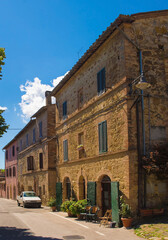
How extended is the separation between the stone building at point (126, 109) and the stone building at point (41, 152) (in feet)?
28.1

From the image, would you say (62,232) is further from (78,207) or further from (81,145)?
(81,145)

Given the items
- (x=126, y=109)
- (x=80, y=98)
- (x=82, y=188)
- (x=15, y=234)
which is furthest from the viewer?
(x=80, y=98)

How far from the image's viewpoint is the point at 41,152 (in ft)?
89.7

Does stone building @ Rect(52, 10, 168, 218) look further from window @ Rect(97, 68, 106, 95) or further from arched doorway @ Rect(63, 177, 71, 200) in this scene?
arched doorway @ Rect(63, 177, 71, 200)

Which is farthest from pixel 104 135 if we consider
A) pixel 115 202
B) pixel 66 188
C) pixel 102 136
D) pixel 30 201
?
pixel 30 201

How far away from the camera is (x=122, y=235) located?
427 inches

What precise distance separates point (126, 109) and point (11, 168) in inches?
1365

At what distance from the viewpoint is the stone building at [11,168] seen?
41.4m

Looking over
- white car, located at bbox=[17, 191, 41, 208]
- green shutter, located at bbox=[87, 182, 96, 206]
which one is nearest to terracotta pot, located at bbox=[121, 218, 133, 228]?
green shutter, located at bbox=[87, 182, 96, 206]

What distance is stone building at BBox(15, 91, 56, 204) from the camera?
25.2 m

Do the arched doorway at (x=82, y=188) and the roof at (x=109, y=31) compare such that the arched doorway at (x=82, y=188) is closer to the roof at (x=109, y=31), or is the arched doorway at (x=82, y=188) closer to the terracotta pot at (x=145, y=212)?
the terracotta pot at (x=145, y=212)

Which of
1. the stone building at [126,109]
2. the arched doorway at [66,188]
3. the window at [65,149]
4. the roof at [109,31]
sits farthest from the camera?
the window at [65,149]

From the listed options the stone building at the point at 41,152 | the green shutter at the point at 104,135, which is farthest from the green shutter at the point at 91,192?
the stone building at the point at 41,152

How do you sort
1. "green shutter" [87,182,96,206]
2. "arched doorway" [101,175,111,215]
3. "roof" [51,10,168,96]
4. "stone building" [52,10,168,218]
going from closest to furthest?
"stone building" [52,10,168,218] < "roof" [51,10,168,96] < "arched doorway" [101,175,111,215] < "green shutter" [87,182,96,206]
